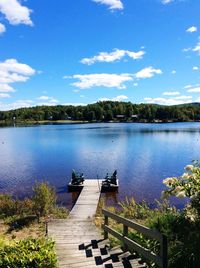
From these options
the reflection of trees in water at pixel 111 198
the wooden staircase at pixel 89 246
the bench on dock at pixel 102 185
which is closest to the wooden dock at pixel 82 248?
the wooden staircase at pixel 89 246

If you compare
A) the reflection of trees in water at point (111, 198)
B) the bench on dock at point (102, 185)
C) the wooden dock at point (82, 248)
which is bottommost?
the reflection of trees in water at point (111, 198)

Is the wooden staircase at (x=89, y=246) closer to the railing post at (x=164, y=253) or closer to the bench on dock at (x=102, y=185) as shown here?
the railing post at (x=164, y=253)

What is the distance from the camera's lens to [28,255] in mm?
6660

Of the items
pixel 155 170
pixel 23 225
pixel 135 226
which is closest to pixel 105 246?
pixel 135 226

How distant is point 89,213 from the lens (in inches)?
720

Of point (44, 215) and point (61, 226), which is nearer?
point (61, 226)

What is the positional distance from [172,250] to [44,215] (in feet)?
33.0

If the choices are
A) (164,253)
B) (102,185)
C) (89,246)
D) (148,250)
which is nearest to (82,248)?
(89,246)

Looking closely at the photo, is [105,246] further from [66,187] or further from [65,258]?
[66,187]

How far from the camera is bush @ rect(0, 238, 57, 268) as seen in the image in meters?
6.57

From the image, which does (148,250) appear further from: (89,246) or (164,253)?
(89,246)

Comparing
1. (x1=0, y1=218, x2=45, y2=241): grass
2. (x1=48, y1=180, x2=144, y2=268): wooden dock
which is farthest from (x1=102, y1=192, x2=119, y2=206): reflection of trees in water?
(x1=48, y1=180, x2=144, y2=268): wooden dock

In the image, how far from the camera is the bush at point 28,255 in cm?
657

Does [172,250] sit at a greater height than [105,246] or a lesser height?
greater
